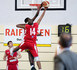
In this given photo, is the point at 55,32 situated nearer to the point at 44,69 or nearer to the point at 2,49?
the point at 44,69

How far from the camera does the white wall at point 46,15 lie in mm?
8836

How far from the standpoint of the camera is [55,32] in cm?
888

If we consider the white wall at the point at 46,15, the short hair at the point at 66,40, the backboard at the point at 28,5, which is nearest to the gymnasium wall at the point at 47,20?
the white wall at the point at 46,15

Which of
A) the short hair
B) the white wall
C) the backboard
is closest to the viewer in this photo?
the short hair

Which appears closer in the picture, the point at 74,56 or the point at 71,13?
the point at 74,56

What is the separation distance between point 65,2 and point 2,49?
8.95 ft

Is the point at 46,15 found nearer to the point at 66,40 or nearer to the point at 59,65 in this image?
the point at 66,40

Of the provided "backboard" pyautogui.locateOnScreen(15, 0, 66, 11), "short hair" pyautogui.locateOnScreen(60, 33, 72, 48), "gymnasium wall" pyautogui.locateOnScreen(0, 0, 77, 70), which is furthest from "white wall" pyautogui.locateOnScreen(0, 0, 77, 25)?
"short hair" pyautogui.locateOnScreen(60, 33, 72, 48)

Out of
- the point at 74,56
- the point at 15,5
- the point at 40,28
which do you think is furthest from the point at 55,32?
the point at 74,56

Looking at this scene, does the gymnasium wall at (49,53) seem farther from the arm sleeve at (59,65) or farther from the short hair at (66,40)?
the arm sleeve at (59,65)

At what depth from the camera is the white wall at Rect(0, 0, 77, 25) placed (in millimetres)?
8836

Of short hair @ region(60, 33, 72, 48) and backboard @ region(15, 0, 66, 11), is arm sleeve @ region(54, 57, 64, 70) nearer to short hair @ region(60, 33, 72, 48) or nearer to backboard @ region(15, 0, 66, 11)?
short hair @ region(60, 33, 72, 48)

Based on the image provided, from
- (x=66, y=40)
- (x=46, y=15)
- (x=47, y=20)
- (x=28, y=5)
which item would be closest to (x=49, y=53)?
(x=47, y=20)

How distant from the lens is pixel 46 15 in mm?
8828
